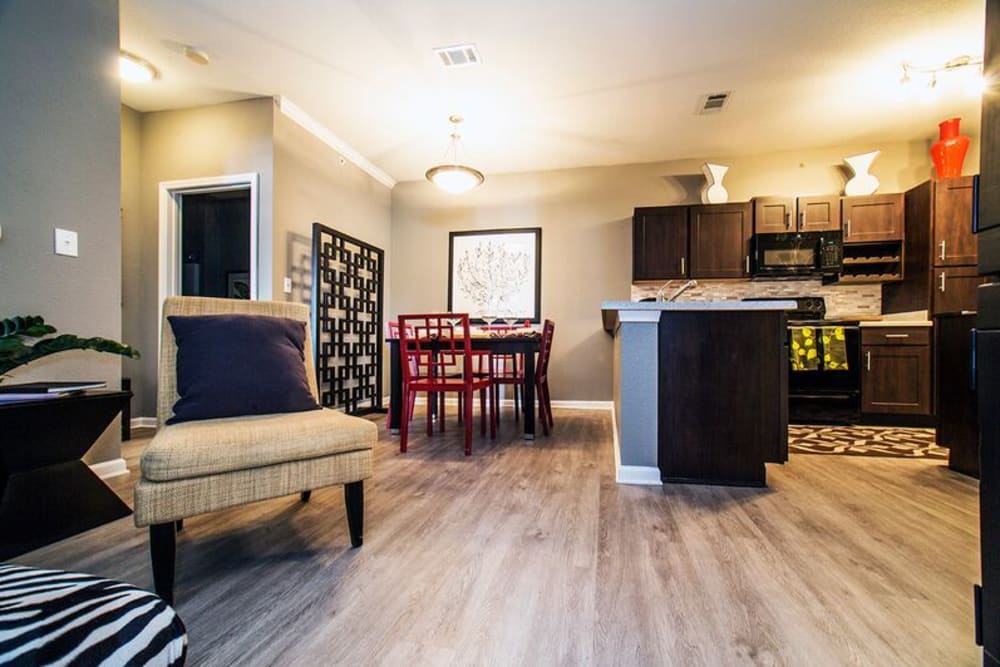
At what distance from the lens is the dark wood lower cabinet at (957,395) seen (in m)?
2.47

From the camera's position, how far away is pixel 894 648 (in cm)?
107

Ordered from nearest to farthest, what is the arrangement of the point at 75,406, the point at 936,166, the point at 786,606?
the point at 786,606
the point at 75,406
the point at 936,166

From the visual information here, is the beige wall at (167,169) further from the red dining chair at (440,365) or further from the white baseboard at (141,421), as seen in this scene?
the red dining chair at (440,365)

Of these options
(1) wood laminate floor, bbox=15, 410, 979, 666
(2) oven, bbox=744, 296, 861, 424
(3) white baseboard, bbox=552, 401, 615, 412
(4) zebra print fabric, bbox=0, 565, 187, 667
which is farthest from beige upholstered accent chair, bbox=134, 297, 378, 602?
(2) oven, bbox=744, 296, 861, 424

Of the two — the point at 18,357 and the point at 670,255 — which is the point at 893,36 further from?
the point at 18,357

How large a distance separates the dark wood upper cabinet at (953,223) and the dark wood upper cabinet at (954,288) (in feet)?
0.21

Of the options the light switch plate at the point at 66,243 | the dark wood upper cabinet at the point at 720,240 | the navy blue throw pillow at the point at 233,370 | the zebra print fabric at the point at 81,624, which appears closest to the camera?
the zebra print fabric at the point at 81,624

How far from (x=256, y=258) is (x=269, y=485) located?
8.95 ft

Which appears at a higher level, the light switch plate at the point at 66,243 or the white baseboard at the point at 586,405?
the light switch plate at the point at 66,243

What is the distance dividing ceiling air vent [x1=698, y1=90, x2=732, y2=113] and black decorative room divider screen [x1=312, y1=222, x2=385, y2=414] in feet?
11.5

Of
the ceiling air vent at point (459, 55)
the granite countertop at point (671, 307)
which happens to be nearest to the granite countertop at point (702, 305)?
the granite countertop at point (671, 307)

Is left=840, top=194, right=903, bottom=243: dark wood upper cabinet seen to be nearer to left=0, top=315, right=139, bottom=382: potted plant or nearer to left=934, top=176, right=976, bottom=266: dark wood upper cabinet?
left=934, top=176, right=976, bottom=266: dark wood upper cabinet

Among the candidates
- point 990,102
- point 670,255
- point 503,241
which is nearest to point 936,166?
point 670,255

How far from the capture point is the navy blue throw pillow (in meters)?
1.62
